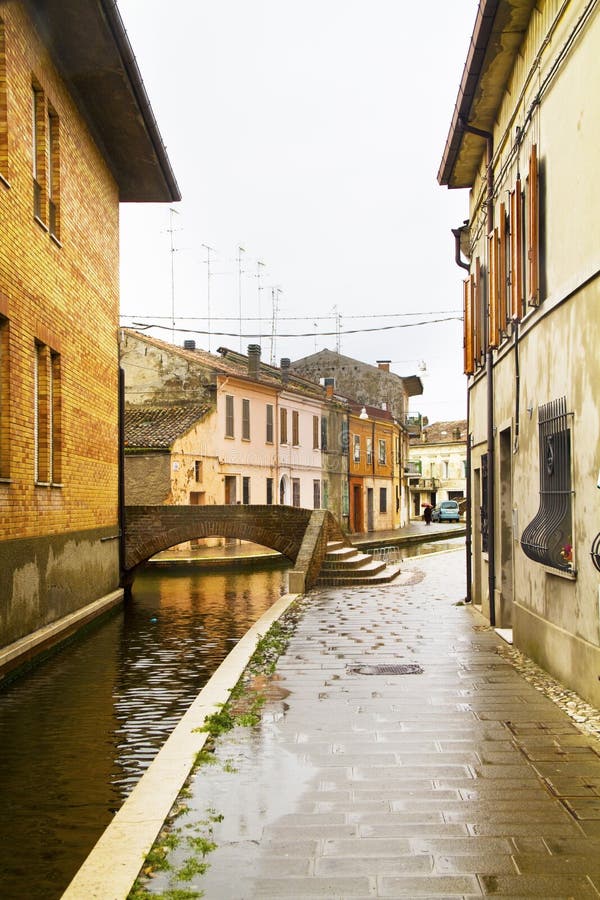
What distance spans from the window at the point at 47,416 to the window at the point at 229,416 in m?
21.8

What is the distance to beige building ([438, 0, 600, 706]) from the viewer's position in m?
7.02

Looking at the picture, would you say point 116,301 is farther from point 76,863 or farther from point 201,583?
point 76,863

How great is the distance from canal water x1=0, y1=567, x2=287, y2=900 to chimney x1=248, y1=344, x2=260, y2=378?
902 inches

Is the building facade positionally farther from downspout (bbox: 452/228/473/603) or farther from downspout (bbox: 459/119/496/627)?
downspout (bbox: 459/119/496/627)

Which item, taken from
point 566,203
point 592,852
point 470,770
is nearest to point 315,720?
point 470,770

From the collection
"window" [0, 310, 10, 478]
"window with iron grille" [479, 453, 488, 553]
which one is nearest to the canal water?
"window" [0, 310, 10, 478]

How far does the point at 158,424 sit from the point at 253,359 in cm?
819

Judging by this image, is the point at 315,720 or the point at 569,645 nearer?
the point at 315,720

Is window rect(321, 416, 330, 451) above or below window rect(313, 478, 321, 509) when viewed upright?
above

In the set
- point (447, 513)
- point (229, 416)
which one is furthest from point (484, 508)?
point (447, 513)

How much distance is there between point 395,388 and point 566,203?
2013 inches

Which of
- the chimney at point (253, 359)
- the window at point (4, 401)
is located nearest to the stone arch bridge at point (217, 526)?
the window at point (4, 401)

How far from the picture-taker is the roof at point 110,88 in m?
11.7

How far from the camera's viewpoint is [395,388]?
58750 mm
